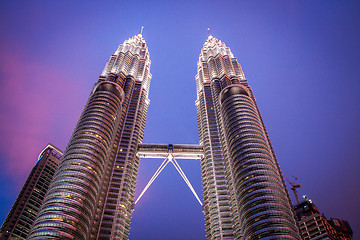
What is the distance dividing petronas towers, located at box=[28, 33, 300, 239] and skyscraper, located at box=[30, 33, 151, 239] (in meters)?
0.30

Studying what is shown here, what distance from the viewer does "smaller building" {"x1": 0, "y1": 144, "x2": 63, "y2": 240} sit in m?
156

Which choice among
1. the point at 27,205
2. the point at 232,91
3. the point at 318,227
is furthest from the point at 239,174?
the point at 27,205

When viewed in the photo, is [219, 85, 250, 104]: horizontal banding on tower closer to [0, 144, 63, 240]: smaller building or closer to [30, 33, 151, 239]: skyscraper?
[30, 33, 151, 239]: skyscraper

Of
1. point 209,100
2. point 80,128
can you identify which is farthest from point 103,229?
point 209,100

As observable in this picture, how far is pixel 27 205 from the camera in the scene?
172 meters

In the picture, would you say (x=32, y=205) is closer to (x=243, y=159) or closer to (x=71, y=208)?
(x=71, y=208)

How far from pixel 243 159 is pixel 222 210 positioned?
25408 mm

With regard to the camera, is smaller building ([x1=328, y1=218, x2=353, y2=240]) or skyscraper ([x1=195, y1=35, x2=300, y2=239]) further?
smaller building ([x1=328, y1=218, x2=353, y2=240])

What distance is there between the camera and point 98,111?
13138 centimetres

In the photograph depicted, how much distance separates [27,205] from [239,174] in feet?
441

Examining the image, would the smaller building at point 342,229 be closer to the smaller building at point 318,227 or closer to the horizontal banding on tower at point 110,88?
the smaller building at point 318,227

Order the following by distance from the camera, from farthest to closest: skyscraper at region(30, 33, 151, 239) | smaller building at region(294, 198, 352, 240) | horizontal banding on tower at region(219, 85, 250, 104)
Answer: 1. smaller building at region(294, 198, 352, 240)
2. horizontal banding on tower at region(219, 85, 250, 104)
3. skyscraper at region(30, 33, 151, 239)

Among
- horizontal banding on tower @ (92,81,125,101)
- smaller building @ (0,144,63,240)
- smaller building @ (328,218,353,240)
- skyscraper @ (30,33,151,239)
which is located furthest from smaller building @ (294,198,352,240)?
smaller building @ (0,144,63,240)

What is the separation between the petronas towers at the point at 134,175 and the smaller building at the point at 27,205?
71.4 metres
